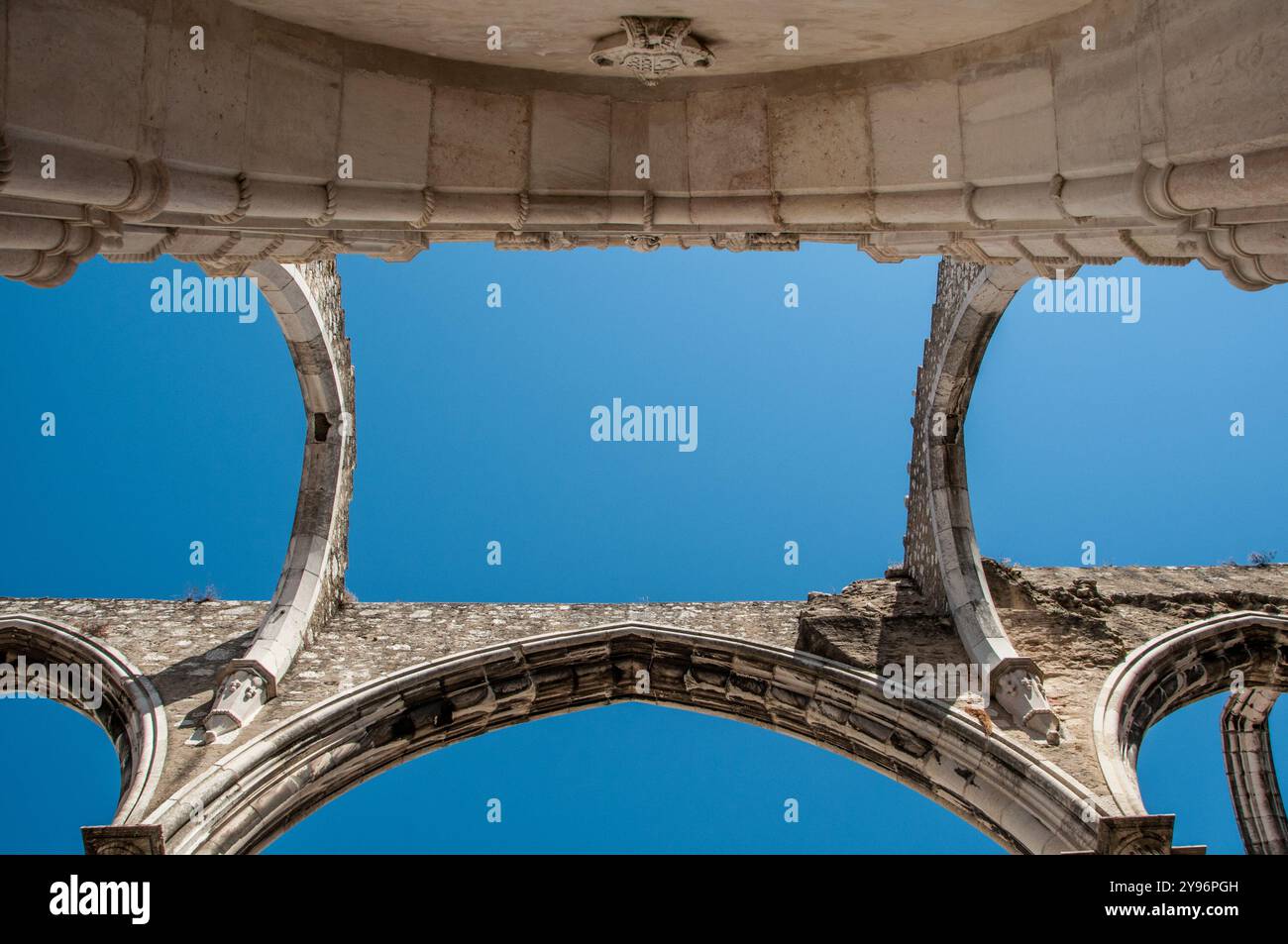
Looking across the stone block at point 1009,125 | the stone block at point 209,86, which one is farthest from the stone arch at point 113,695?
the stone block at point 1009,125

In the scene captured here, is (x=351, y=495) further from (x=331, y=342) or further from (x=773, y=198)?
(x=773, y=198)

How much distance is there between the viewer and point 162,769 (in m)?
8.97

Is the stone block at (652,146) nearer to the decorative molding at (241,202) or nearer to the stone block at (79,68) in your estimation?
the decorative molding at (241,202)

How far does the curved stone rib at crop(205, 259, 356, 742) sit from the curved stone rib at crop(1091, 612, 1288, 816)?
6.72 meters

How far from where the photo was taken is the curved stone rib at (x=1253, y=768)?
11.5 metres

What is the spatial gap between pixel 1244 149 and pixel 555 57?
9.26 ft

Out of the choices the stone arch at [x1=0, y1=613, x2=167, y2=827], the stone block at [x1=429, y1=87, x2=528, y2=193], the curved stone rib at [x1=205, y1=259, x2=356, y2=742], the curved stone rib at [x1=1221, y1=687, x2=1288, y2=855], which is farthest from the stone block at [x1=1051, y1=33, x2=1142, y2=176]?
the curved stone rib at [x1=1221, y1=687, x2=1288, y2=855]

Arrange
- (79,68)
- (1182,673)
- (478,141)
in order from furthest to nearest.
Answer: (1182,673), (478,141), (79,68)

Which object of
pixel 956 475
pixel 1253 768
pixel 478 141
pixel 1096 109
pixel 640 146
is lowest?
pixel 1253 768

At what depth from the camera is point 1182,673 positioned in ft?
35.2

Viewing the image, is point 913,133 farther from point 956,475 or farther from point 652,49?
point 956,475

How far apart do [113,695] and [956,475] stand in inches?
307

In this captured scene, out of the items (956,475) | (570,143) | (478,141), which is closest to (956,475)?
(956,475)
